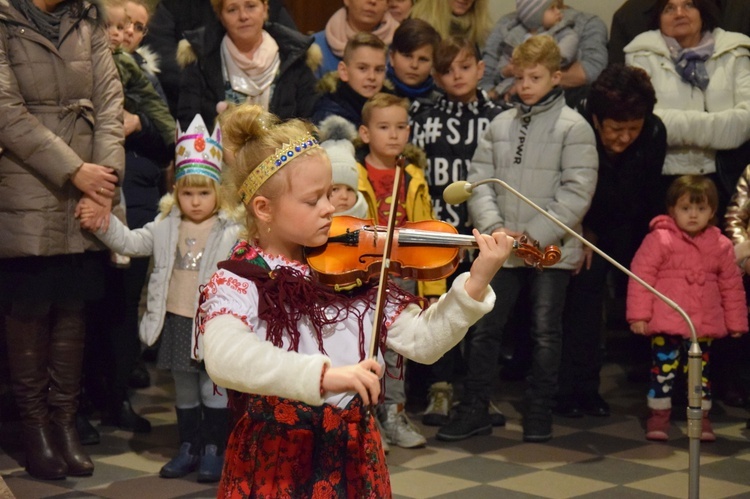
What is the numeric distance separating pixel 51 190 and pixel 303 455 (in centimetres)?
214

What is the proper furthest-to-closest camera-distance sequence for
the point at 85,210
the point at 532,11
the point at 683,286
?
1. the point at 532,11
2. the point at 683,286
3. the point at 85,210

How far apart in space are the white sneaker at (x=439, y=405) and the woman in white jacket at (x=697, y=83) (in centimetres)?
149

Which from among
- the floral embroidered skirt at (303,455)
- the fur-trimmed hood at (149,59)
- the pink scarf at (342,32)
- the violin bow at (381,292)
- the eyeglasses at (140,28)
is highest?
the pink scarf at (342,32)

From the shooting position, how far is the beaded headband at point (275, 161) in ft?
8.54

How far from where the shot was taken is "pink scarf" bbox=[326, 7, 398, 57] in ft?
19.0

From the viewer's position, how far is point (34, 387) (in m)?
4.48

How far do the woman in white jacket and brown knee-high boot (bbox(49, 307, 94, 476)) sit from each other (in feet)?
9.44

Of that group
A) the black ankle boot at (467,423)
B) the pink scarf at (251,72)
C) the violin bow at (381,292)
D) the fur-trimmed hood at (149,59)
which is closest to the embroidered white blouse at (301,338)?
the violin bow at (381,292)

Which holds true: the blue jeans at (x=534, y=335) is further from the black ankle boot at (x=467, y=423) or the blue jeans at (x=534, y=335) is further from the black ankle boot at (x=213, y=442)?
the black ankle boot at (x=213, y=442)

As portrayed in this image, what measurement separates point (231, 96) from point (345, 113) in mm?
518

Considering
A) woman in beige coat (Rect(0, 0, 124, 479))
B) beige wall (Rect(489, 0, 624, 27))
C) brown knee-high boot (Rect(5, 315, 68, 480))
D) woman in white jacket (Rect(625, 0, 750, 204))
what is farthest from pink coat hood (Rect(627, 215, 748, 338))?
brown knee-high boot (Rect(5, 315, 68, 480))

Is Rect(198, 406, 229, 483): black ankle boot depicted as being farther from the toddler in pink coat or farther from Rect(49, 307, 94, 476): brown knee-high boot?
the toddler in pink coat

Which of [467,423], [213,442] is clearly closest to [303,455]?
[213,442]

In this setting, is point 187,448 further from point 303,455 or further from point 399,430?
point 303,455
